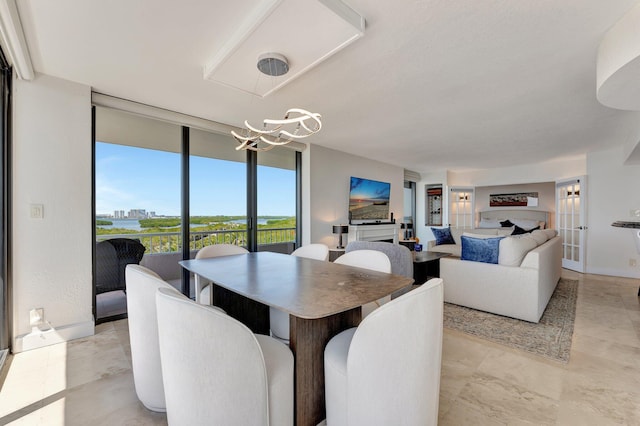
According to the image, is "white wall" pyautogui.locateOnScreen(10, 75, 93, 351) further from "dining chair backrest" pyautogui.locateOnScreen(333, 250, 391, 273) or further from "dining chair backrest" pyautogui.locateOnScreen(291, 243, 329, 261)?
"dining chair backrest" pyautogui.locateOnScreen(333, 250, 391, 273)

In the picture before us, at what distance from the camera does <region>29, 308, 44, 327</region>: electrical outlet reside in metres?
2.29

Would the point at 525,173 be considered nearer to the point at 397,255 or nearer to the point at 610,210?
the point at 610,210

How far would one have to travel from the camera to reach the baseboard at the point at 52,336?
2.23 metres

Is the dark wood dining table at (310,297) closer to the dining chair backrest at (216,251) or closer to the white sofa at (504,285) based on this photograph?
the dining chair backrest at (216,251)

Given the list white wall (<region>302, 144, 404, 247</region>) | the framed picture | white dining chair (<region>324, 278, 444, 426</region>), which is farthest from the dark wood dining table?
the framed picture

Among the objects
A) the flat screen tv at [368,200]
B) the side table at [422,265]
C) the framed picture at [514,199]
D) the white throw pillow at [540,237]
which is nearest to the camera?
the white throw pillow at [540,237]

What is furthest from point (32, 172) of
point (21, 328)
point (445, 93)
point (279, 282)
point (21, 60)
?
point (445, 93)

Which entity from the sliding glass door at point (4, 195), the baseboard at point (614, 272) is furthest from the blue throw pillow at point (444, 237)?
the sliding glass door at point (4, 195)

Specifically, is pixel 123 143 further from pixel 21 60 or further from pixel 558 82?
pixel 558 82

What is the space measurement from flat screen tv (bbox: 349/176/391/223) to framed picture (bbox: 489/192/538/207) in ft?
12.0

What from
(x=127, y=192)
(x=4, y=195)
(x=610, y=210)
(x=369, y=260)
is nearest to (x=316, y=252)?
(x=369, y=260)

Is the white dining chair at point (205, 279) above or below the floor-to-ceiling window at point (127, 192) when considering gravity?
below

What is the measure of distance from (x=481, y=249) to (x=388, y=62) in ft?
7.58

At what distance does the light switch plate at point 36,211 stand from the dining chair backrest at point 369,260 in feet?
8.39
